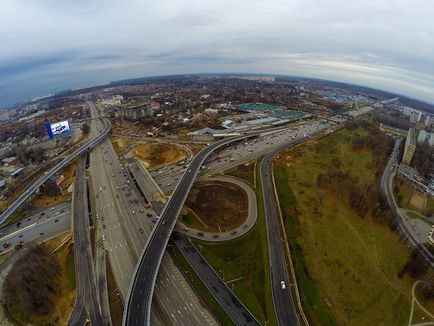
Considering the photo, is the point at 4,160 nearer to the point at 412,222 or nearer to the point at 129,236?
the point at 129,236

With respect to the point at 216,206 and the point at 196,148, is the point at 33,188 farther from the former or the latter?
the point at 196,148

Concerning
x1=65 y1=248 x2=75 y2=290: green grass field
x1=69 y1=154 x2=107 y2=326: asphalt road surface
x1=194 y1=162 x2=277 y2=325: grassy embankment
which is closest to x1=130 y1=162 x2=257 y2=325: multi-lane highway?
x1=194 y1=162 x2=277 y2=325: grassy embankment

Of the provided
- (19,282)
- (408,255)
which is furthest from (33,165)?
(408,255)

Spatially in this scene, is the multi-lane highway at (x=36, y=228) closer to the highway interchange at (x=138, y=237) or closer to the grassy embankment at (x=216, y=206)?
the highway interchange at (x=138, y=237)

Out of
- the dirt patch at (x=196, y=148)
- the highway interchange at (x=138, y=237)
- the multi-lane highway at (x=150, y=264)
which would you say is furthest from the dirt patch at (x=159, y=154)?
the multi-lane highway at (x=150, y=264)

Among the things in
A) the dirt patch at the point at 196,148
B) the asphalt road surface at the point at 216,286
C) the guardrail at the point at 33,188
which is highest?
the dirt patch at the point at 196,148

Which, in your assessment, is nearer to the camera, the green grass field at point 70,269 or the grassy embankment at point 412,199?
the green grass field at point 70,269
